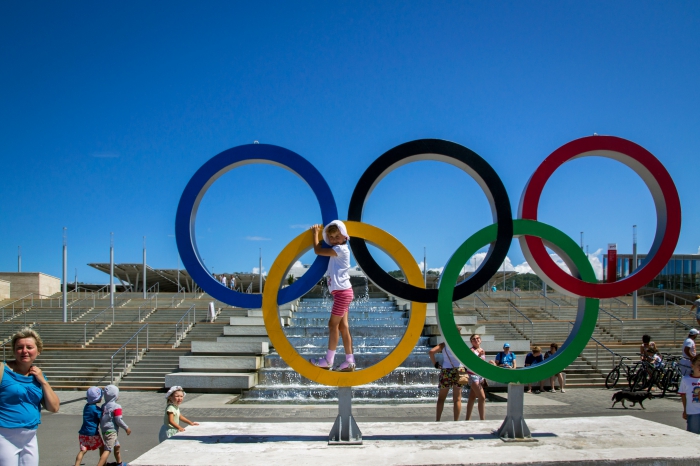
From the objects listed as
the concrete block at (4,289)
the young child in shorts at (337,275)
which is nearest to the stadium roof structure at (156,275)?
the concrete block at (4,289)

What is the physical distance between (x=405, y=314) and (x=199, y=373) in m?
9.92

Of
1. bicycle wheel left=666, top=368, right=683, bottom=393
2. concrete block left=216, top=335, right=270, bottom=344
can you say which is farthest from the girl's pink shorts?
bicycle wheel left=666, top=368, right=683, bottom=393

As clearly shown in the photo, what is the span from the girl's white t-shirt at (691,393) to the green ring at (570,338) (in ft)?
5.12

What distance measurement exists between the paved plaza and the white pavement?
191 cm

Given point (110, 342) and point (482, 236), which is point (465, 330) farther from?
point (110, 342)

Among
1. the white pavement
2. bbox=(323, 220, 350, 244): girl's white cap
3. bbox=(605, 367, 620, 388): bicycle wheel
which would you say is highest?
bbox=(323, 220, 350, 244): girl's white cap

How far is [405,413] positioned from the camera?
12.5 m

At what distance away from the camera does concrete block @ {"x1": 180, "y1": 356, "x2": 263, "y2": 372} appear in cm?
1641

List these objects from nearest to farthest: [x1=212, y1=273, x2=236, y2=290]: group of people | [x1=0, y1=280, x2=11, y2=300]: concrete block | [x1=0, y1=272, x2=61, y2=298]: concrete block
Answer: [x1=212, y1=273, x2=236, y2=290]: group of people < [x1=0, y1=280, x2=11, y2=300]: concrete block < [x1=0, y1=272, x2=61, y2=298]: concrete block

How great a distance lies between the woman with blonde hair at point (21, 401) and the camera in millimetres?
5105

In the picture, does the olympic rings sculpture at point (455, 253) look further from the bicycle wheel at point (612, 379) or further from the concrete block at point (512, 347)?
the bicycle wheel at point (612, 379)

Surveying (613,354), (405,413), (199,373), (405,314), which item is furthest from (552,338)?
(199,373)

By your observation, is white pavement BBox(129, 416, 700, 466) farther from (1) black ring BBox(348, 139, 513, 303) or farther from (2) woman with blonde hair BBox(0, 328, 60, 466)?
(1) black ring BBox(348, 139, 513, 303)

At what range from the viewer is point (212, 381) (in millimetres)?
15664
